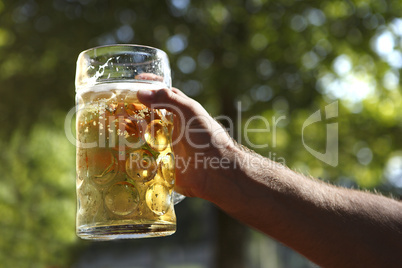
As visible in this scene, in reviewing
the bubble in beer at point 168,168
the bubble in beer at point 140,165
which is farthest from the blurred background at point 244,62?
the bubble in beer at point 140,165

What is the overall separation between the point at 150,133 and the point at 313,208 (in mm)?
582

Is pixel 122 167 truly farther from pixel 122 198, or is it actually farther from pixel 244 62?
pixel 244 62

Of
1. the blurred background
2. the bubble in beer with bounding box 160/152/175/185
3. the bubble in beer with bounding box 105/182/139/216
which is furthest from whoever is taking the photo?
the blurred background

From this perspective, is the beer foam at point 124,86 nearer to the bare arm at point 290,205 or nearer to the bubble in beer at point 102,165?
the bare arm at point 290,205

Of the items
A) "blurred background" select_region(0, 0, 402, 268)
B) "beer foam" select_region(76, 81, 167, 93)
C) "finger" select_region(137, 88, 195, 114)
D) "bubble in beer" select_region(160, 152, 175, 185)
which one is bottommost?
"bubble in beer" select_region(160, 152, 175, 185)

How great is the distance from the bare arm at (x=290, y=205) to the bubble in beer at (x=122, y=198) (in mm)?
250

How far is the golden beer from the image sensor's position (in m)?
1.42

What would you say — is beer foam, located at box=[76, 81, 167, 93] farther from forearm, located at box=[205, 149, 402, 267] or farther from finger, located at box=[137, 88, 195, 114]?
forearm, located at box=[205, 149, 402, 267]

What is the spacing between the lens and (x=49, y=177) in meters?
15.1

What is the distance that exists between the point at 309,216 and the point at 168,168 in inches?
19.1

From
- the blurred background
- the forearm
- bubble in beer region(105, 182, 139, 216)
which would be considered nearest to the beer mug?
bubble in beer region(105, 182, 139, 216)

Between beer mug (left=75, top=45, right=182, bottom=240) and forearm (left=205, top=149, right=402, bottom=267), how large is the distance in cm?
20

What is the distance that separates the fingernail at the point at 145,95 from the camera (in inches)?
57.9

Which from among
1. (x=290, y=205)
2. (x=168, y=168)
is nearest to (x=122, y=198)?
(x=168, y=168)
